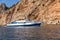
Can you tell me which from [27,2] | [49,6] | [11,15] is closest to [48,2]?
[49,6]

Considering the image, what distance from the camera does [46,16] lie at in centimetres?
12300

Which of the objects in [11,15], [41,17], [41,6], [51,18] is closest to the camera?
[51,18]

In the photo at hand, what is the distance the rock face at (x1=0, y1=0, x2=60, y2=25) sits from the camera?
11916 centimetres

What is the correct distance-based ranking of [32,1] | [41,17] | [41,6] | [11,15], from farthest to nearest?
[11,15] < [32,1] < [41,6] < [41,17]

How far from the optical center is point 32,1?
473 feet

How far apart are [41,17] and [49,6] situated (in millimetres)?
8088

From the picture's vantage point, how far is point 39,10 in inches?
5281

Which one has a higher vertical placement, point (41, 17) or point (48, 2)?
point (48, 2)

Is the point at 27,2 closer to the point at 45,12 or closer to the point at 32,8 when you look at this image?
the point at 32,8

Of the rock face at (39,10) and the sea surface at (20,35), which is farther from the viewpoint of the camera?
the rock face at (39,10)

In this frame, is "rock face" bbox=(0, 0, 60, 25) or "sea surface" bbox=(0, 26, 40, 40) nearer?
"sea surface" bbox=(0, 26, 40, 40)

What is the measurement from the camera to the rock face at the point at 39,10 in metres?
119

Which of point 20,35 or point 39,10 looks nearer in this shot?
point 20,35

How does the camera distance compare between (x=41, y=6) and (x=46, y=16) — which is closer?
(x=46, y=16)
